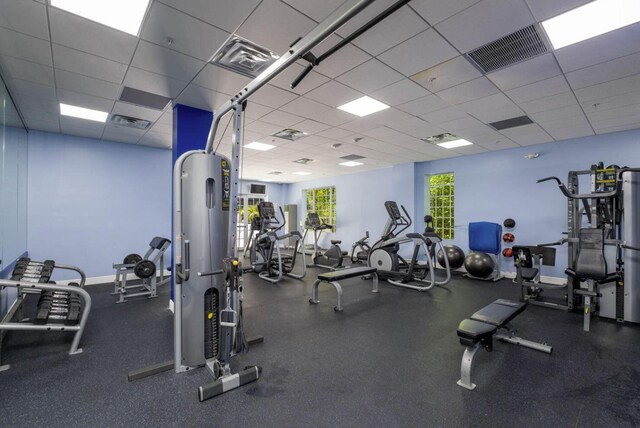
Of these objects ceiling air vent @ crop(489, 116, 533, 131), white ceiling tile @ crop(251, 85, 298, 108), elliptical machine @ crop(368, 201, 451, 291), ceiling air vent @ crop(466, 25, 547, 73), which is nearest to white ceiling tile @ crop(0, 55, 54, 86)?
white ceiling tile @ crop(251, 85, 298, 108)

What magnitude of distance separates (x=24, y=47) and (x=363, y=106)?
3.66 m

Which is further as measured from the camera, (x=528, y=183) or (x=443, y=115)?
(x=528, y=183)

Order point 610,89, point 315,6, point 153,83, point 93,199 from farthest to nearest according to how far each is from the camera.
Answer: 1. point 93,199
2. point 610,89
3. point 153,83
4. point 315,6

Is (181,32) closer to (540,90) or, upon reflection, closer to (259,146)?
(259,146)

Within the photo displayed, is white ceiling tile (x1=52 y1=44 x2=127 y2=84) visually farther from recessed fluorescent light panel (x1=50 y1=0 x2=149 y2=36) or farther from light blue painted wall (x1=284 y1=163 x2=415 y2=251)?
light blue painted wall (x1=284 y1=163 x2=415 y2=251)

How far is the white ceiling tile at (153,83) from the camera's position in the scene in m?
3.14

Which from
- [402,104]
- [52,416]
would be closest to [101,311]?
[52,416]

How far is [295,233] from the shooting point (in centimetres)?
574

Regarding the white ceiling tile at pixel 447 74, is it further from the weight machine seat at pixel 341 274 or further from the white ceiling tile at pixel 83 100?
the white ceiling tile at pixel 83 100

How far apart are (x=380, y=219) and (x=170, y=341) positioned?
712cm

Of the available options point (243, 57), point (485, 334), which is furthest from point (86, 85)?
point (485, 334)

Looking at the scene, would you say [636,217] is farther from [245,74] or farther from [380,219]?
[380,219]

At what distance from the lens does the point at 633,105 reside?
3.91 meters

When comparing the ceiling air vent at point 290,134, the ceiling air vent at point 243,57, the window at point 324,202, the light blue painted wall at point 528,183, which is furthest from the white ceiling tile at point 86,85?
the window at point 324,202
